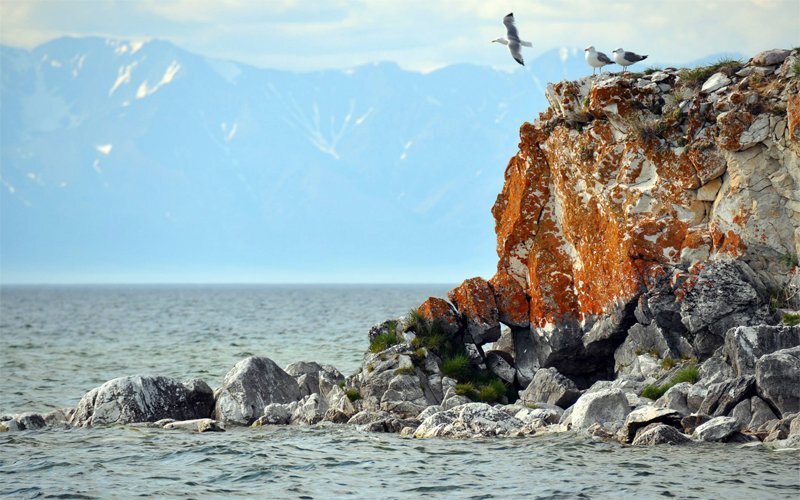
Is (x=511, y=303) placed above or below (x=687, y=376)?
above

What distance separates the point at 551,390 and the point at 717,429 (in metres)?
5.56

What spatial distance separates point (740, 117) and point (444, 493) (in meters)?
12.8

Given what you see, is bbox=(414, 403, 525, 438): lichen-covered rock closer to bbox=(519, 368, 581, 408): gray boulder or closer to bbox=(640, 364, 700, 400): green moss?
bbox=(519, 368, 581, 408): gray boulder

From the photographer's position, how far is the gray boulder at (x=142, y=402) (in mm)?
27156

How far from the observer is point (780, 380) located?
70.6ft

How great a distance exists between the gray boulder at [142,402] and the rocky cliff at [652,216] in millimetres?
7684

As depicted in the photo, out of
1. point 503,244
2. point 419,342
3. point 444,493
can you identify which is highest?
point 503,244

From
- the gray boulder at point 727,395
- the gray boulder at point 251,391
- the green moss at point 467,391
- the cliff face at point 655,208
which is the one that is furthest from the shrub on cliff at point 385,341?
the gray boulder at point 727,395

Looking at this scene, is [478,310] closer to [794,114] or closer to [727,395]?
[727,395]

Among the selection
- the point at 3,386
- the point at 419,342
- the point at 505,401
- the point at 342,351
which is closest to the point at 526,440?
the point at 505,401

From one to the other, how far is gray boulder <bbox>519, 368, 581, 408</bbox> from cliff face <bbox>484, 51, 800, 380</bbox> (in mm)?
1558

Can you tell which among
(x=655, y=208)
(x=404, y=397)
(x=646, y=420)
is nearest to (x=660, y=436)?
(x=646, y=420)

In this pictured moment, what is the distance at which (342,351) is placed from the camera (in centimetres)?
4794

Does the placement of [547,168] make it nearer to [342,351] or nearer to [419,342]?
[419,342]
